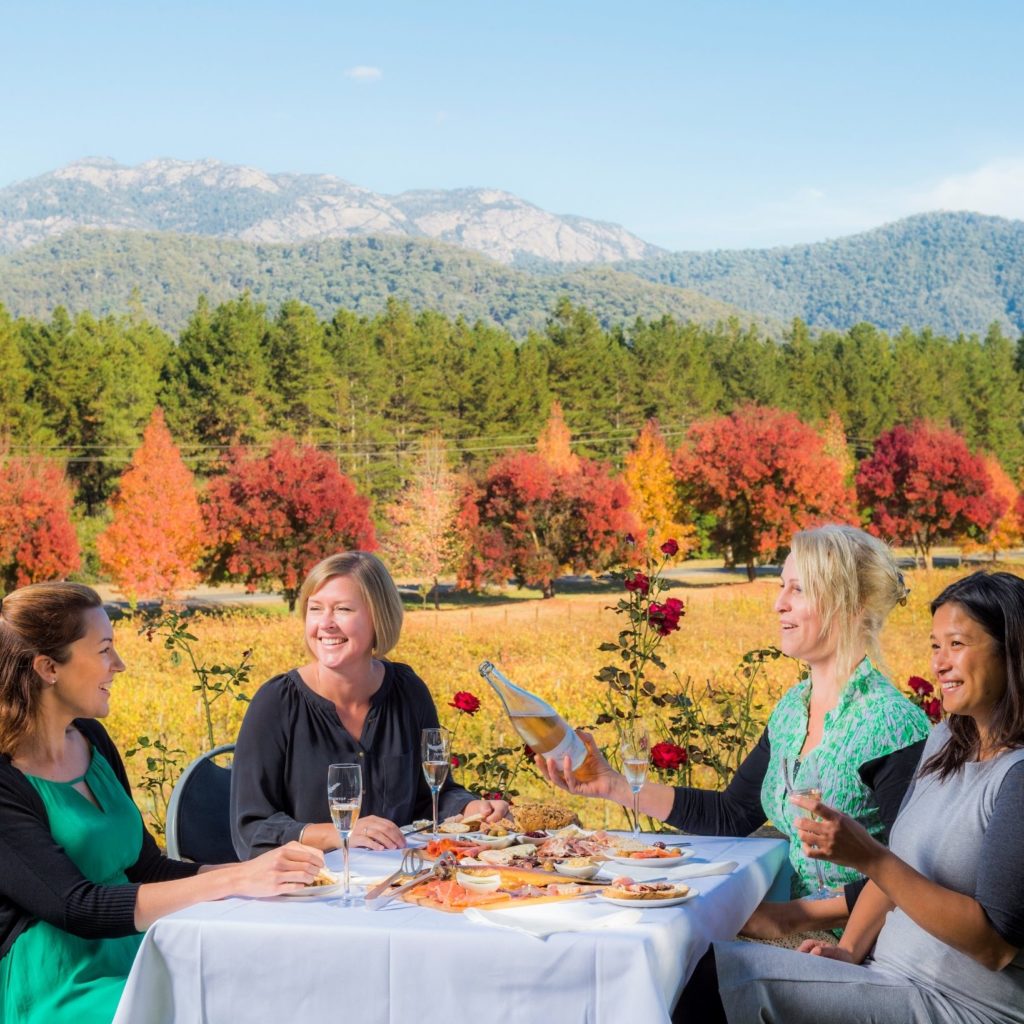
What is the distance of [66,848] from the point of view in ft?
7.80

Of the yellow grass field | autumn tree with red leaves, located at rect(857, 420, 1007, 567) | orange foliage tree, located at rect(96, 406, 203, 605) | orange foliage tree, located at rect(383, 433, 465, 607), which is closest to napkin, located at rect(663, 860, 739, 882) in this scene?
the yellow grass field

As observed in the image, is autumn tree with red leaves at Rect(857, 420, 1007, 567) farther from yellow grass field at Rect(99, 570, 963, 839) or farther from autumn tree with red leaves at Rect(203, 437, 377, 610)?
autumn tree with red leaves at Rect(203, 437, 377, 610)

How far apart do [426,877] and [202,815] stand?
3.47 ft

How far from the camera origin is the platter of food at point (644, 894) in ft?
7.22

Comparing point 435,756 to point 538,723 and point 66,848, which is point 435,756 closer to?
point 538,723

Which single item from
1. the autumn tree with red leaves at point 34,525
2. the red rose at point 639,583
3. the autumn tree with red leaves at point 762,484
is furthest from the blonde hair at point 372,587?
the autumn tree with red leaves at point 34,525

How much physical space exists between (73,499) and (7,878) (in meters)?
25.4

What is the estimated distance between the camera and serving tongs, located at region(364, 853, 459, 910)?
7.38 feet

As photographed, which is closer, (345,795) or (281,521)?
(345,795)

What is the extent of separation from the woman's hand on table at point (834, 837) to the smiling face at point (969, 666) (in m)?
Answer: 0.28

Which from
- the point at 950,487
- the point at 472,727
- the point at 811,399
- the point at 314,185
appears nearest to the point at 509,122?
the point at 811,399

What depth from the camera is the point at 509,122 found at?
45781mm

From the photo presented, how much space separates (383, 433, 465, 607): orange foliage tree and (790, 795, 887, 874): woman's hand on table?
22020 millimetres

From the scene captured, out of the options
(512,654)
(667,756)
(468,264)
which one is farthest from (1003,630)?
(468,264)
